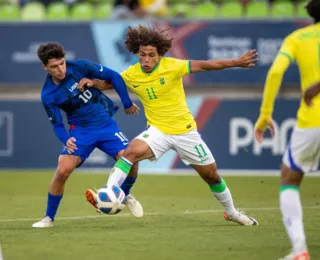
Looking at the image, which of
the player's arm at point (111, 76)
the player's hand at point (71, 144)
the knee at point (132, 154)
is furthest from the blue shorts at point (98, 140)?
the knee at point (132, 154)

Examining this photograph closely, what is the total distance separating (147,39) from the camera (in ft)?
31.2

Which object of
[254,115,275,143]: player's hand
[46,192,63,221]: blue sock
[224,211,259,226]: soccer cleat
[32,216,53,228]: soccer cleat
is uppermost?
[254,115,275,143]: player's hand

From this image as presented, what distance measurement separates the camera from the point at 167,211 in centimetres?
1156

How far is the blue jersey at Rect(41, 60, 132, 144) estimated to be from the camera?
9789mm

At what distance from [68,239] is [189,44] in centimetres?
968

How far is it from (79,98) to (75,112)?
7.1 inches

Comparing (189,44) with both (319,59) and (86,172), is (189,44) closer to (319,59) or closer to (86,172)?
(86,172)

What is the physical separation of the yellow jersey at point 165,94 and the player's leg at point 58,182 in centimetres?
99

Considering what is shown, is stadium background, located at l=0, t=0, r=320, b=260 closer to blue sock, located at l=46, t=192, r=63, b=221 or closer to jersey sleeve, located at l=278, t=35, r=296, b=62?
blue sock, located at l=46, t=192, r=63, b=221

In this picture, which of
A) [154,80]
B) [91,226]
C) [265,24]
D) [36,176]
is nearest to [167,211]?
[91,226]

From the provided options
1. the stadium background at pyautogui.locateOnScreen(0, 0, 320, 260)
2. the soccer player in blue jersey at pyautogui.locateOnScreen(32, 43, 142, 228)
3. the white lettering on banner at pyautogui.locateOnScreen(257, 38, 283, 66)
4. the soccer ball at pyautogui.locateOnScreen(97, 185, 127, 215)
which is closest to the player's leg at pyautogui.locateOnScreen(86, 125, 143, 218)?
the soccer player in blue jersey at pyautogui.locateOnScreen(32, 43, 142, 228)

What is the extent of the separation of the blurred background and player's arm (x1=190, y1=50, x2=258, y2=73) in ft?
26.8

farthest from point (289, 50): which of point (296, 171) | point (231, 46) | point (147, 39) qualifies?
point (231, 46)

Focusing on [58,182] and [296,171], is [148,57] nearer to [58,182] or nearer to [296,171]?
[58,182]
